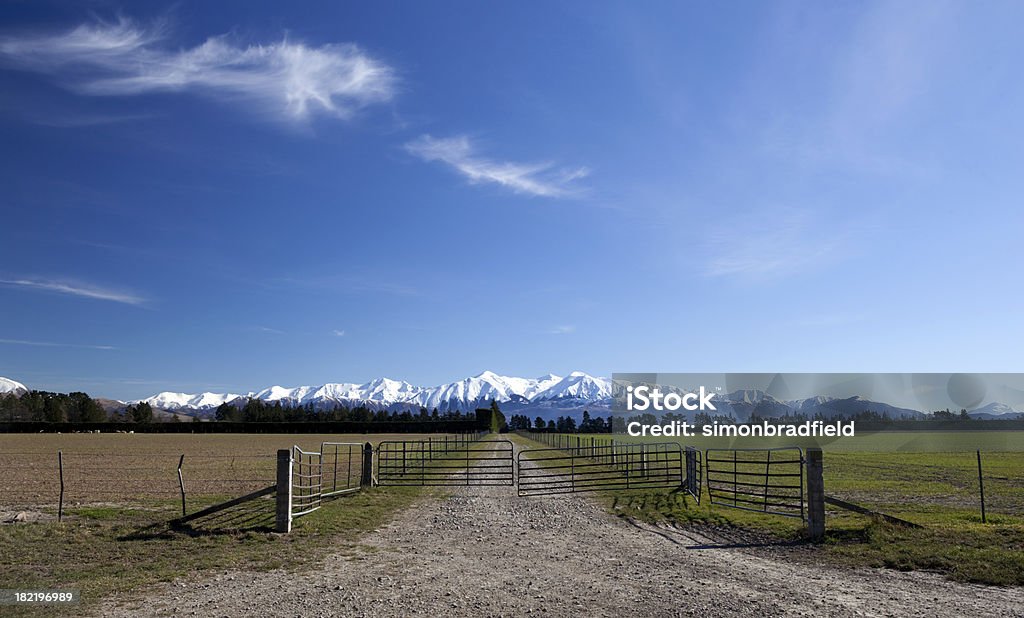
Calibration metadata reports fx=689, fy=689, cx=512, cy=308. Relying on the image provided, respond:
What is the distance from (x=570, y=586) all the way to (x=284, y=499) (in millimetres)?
6977

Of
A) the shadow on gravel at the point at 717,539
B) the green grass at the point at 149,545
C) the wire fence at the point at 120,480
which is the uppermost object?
the green grass at the point at 149,545

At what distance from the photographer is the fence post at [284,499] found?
14.0 m

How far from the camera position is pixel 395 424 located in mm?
138375

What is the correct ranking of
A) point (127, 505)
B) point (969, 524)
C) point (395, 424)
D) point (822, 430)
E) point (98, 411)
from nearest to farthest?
point (969, 524), point (127, 505), point (822, 430), point (395, 424), point (98, 411)

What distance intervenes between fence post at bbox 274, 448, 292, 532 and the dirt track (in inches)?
72.8

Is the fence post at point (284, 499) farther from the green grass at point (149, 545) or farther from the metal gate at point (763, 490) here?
the metal gate at point (763, 490)

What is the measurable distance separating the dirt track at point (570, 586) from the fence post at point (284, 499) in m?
1.85

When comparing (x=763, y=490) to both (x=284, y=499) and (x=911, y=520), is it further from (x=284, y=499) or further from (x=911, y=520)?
(x=284, y=499)

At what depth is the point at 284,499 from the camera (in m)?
14.1

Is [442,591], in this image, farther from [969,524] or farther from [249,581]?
[969,524]

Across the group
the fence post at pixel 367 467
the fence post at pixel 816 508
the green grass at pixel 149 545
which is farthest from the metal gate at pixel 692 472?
the fence post at pixel 367 467

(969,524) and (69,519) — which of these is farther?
(69,519)

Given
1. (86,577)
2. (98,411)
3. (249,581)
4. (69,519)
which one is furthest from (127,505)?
(98,411)

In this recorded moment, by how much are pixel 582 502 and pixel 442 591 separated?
442 inches
